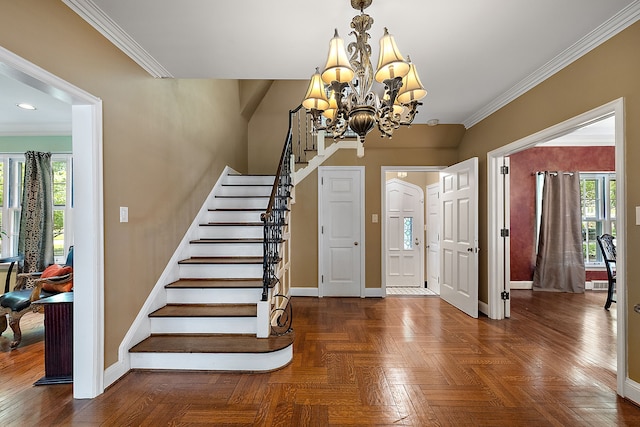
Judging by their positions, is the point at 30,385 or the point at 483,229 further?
the point at 483,229

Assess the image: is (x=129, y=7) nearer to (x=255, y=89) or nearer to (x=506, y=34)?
(x=506, y=34)

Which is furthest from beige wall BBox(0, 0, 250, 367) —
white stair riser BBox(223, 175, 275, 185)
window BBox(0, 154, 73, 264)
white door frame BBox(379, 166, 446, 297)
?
white door frame BBox(379, 166, 446, 297)

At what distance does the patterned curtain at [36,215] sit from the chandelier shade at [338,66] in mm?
4963

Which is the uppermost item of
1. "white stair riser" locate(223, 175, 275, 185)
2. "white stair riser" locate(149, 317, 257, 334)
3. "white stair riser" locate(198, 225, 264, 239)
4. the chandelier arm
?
the chandelier arm

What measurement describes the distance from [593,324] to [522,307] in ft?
2.70

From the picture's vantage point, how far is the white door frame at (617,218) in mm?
2104

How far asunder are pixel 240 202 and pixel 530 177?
5.32 meters

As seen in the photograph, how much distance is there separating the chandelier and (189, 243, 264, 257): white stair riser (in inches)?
78.4

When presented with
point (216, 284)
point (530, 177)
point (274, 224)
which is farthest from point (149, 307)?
point (530, 177)

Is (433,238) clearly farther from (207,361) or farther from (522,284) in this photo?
(207,361)

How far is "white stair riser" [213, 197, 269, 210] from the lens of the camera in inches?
170

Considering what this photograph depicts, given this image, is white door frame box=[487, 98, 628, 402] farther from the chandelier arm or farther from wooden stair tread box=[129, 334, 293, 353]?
wooden stair tread box=[129, 334, 293, 353]

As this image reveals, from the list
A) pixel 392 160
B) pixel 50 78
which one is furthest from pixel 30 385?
pixel 392 160

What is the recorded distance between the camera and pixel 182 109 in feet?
11.1
